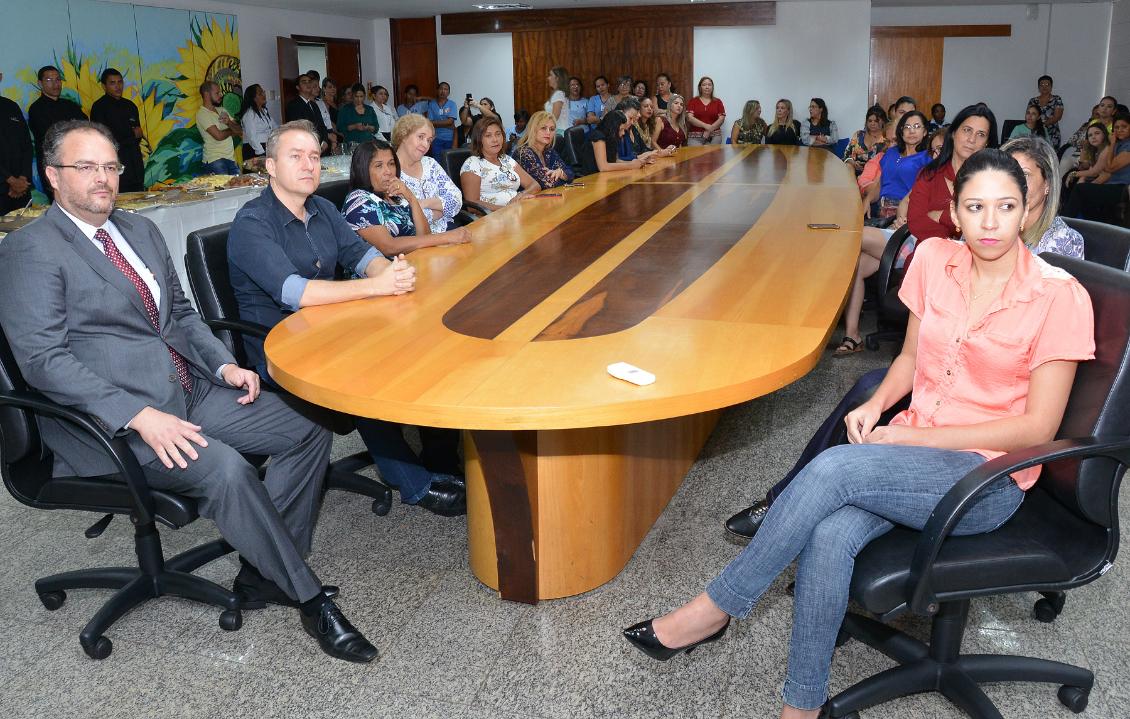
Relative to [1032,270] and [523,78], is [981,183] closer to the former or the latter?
[1032,270]

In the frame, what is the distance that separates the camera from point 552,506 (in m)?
2.26

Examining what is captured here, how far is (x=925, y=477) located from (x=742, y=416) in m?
2.07

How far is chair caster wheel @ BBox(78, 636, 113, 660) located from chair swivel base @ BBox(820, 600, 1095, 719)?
5.29 feet

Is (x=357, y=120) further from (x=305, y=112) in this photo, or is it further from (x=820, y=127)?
(x=820, y=127)

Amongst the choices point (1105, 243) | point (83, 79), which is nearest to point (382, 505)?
point (1105, 243)

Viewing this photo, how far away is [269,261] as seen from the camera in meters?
2.56

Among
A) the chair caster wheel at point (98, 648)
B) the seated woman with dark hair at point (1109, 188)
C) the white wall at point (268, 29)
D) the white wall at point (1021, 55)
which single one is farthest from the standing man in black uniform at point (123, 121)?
the white wall at point (1021, 55)

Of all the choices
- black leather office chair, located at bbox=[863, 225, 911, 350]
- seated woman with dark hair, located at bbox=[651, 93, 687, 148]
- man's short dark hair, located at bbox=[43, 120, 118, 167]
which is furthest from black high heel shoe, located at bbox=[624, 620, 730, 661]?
seated woman with dark hair, located at bbox=[651, 93, 687, 148]

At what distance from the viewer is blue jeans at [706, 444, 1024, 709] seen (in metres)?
1.67

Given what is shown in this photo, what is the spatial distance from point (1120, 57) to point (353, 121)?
36.8 feet

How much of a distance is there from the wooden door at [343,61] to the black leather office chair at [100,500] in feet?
42.0

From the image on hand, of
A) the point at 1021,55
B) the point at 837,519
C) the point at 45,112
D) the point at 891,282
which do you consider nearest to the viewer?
the point at 837,519

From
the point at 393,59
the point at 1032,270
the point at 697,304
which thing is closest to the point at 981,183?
the point at 1032,270

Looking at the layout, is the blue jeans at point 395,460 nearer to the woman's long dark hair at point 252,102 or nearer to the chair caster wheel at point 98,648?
the chair caster wheel at point 98,648
